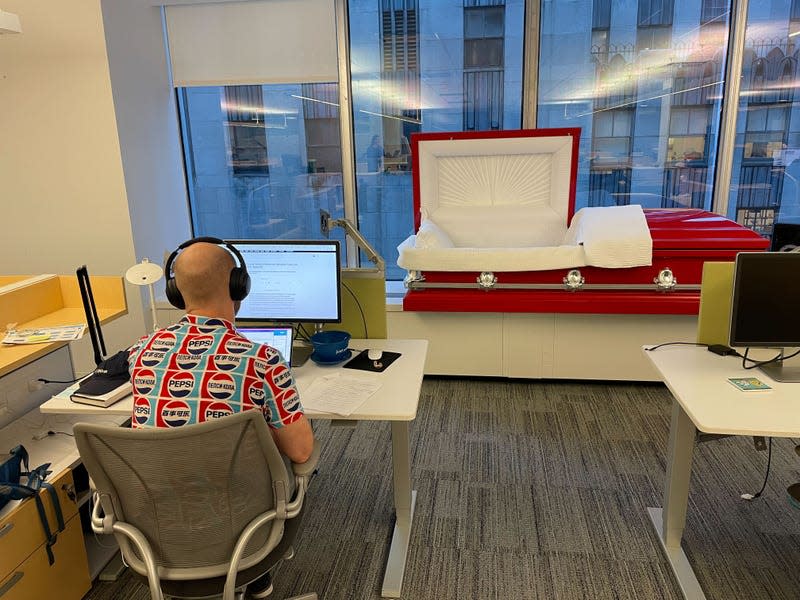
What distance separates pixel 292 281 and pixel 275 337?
204 mm

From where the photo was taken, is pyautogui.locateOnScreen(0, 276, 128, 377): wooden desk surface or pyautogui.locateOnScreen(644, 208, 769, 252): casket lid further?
pyautogui.locateOnScreen(644, 208, 769, 252): casket lid

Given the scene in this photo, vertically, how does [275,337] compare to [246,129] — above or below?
below

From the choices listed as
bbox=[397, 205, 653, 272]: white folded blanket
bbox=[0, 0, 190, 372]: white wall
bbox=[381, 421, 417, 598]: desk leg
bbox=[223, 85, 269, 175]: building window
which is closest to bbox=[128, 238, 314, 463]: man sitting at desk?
bbox=[381, 421, 417, 598]: desk leg

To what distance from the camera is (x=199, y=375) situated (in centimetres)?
120

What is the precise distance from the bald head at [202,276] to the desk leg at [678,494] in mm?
1476

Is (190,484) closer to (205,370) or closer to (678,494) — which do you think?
(205,370)

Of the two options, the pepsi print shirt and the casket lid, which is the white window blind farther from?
the pepsi print shirt

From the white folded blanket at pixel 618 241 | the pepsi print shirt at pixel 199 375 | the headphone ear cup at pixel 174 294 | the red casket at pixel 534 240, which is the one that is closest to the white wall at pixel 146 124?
the red casket at pixel 534 240

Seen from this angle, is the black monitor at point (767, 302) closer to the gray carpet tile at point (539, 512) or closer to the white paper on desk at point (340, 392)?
the gray carpet tile at point (539, 512)

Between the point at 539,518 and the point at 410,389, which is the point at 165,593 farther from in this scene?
the point at 539,518

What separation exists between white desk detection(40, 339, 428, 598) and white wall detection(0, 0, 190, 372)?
174 centimetres

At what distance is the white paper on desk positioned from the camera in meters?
1.64

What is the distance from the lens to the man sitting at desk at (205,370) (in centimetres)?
120

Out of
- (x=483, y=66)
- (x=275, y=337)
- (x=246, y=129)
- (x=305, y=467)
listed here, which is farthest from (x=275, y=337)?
(x=483, y=66)
